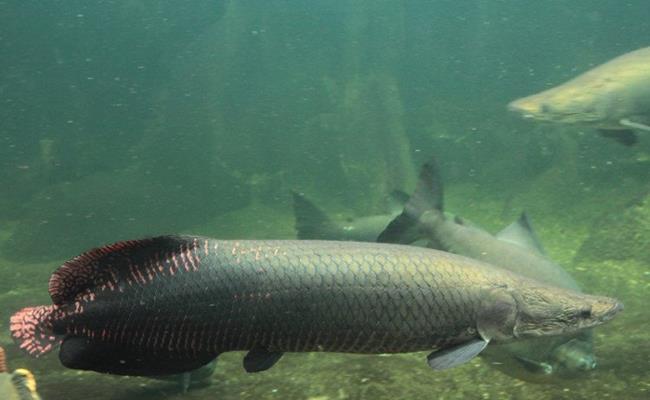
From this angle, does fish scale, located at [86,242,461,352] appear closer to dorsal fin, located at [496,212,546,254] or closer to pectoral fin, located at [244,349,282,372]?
pectoral fin, located at [244,349,282,372]

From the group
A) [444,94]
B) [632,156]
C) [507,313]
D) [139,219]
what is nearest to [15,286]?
[139,219]

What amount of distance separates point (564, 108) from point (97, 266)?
21.1 feet

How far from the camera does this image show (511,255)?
4.93 metres

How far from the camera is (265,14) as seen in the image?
77.4 ft

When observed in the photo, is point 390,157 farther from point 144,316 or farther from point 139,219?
point 144,316

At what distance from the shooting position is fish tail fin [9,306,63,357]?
2.10m

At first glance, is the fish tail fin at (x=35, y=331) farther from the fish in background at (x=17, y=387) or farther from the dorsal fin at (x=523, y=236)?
the dorsal fin at (x=523, y=236)

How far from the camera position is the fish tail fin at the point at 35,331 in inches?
82.7

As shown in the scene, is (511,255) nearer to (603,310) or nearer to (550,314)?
(603,310)

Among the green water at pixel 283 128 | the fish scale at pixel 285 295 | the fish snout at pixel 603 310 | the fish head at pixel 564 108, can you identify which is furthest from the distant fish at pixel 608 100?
the fish scale at pixel 285 295

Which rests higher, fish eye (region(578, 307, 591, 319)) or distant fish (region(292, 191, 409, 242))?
fish eye (region(578, 307, 591, 319))

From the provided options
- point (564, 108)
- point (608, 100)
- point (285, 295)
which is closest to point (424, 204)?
point (564, 108)

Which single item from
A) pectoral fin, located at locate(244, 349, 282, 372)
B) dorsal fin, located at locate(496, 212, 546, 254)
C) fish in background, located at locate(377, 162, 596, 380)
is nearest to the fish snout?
fish in background, located at locate(377, 162, 596, 380)

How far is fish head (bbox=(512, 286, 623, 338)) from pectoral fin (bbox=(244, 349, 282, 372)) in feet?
3.74
